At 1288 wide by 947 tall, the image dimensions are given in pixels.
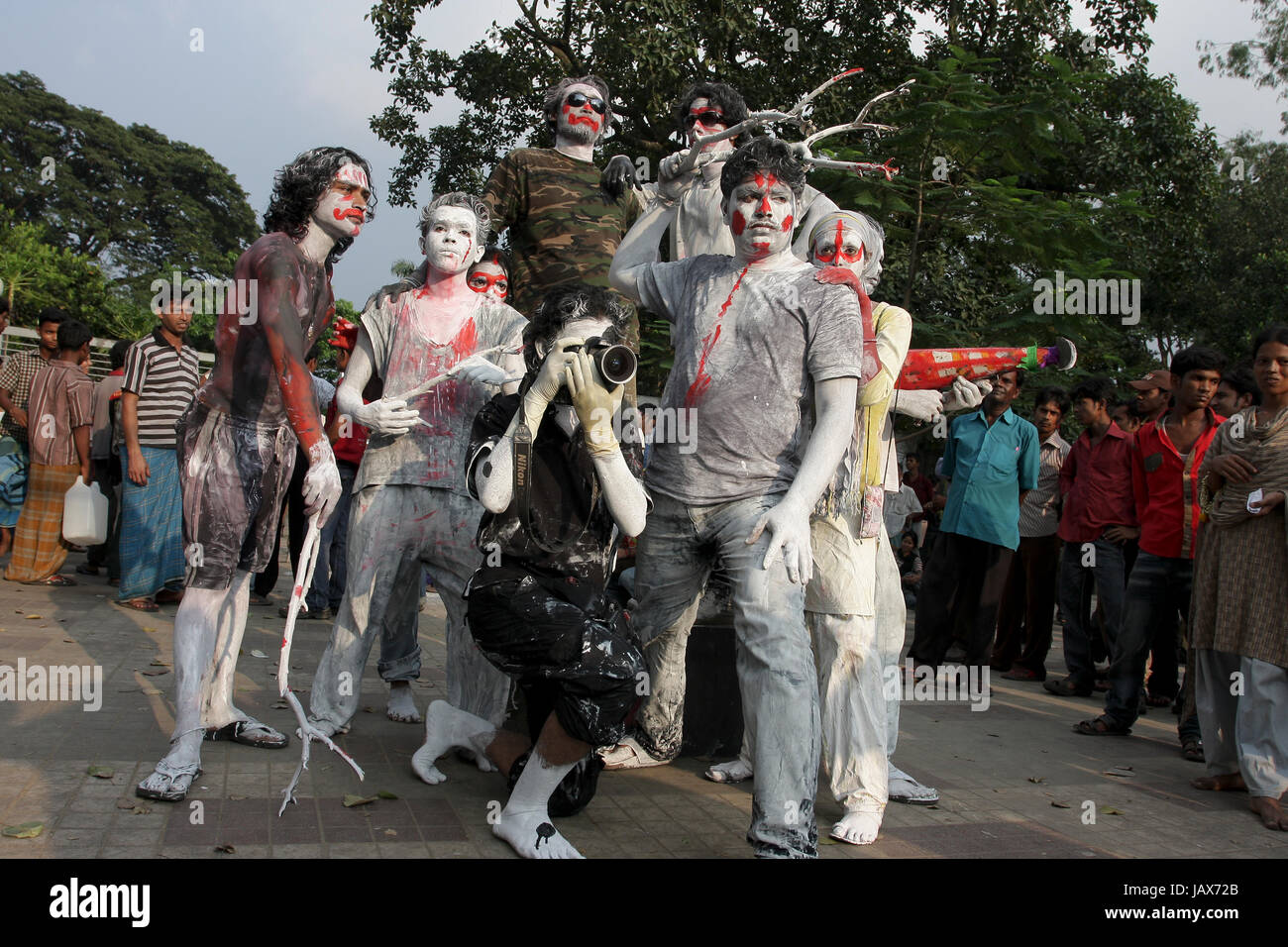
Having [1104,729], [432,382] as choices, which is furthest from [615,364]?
[1104,729]

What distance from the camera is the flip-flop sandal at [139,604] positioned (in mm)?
7445

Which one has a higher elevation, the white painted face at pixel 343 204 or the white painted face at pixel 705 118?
the white painted face at pixel 705 118

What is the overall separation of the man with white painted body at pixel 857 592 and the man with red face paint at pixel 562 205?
106cm

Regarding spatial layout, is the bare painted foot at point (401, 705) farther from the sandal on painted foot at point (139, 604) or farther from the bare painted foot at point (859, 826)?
the sandal on painted foot at point (139, 604)

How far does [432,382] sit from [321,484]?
2.24 feet

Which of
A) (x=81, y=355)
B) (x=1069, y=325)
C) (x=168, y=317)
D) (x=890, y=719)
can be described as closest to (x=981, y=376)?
(x=890, y=719)

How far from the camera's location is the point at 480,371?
4094mm

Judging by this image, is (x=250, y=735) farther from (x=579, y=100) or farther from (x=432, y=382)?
(x=579, y=100)

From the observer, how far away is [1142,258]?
1534 cm

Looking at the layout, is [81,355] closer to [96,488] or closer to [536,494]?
[96,488]

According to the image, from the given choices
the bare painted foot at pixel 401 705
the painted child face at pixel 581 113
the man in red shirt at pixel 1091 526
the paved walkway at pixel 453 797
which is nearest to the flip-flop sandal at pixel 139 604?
the paved walkway at pixel 453 797

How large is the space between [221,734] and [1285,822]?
4222mm

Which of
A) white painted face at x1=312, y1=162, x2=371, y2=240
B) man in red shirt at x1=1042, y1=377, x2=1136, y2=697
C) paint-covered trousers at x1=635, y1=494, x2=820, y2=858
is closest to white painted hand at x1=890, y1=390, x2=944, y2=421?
paint-covered trousers at x1=635, y1=494, x2=820, y2=858

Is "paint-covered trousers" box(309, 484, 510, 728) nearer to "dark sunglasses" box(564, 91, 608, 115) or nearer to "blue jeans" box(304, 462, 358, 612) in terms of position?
"dark sunglasses" box(564, 91, 608, 115)
